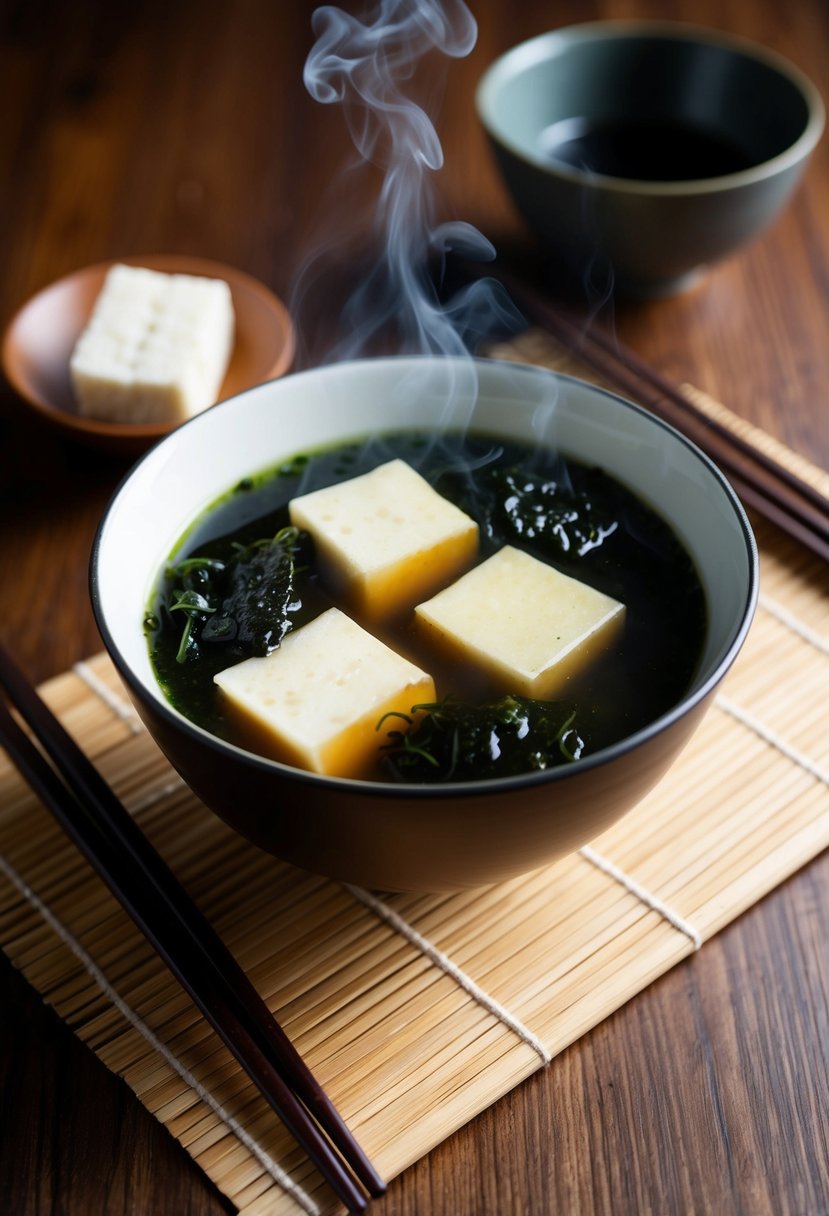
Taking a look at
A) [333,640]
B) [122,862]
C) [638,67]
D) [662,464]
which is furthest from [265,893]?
[638,67]

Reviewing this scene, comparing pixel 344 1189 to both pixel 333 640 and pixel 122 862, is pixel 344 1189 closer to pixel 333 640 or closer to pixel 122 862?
pixel 122 862

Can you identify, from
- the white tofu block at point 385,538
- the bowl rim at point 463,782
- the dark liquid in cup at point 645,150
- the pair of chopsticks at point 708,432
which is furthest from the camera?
the dark liquid in cup at point 645,150

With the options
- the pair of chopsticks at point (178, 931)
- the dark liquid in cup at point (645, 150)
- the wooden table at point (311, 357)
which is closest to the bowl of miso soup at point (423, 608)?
the pair of chopsticks at point (178, 931)

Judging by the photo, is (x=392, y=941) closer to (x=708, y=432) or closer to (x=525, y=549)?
(x=525, y=549)

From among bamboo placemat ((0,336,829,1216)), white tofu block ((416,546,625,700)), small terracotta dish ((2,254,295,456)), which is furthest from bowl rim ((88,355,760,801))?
small terracotta dish ((2,254,295,456))

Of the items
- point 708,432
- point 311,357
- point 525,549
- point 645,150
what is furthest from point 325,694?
point 645,150

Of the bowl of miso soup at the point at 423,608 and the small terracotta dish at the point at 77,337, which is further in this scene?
the small terracotta dish at the point at 77,337

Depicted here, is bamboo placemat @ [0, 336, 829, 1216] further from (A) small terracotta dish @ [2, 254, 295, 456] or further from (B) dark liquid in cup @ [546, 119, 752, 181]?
(B) dark liquid in cup @ [546, 119, 752, 181]

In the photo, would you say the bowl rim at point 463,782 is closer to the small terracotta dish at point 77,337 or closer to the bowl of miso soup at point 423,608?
the bowl of miso soup at point 423,608
